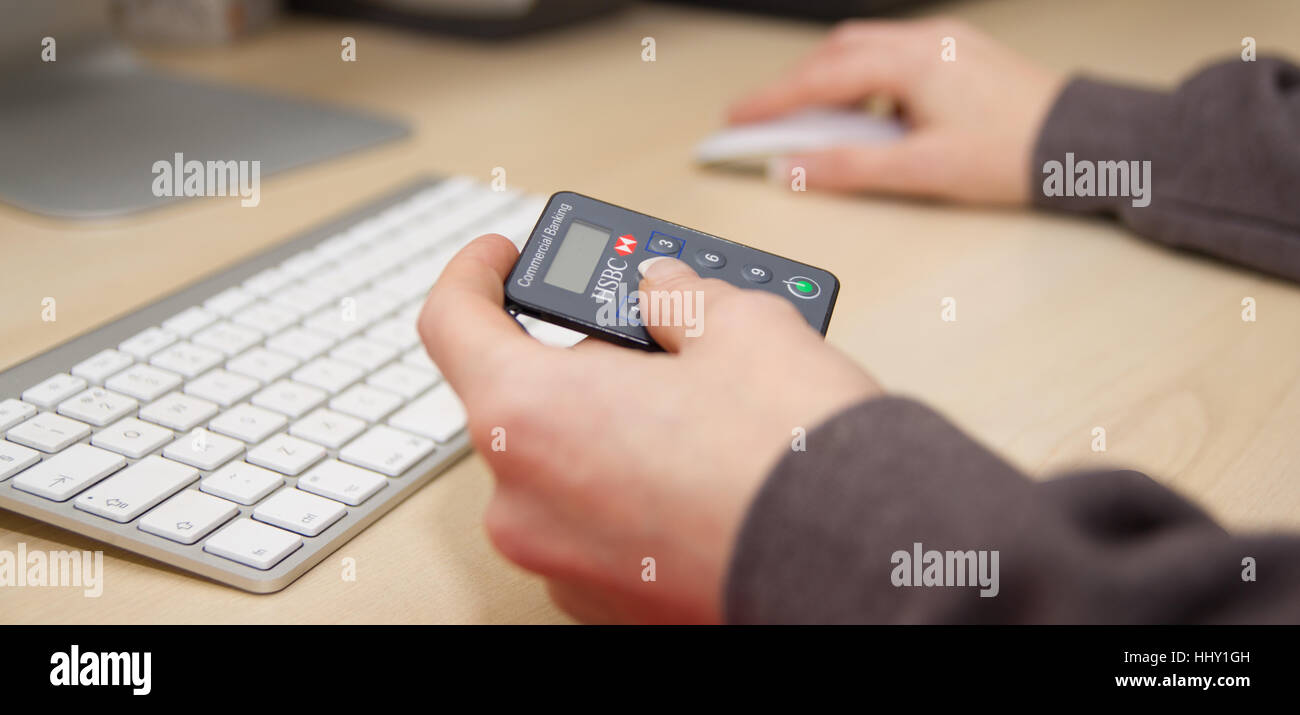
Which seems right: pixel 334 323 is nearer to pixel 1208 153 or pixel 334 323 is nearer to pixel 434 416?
pixel 434 416

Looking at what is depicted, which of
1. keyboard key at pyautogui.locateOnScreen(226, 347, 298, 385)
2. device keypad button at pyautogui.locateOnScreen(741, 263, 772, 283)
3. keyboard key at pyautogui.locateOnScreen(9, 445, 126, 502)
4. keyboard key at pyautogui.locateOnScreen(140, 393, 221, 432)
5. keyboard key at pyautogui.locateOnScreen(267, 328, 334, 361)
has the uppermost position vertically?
device keypad button at pyautogui.locateOnScreen(741, 263, 772, 283)

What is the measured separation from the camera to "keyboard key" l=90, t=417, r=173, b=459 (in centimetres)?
36

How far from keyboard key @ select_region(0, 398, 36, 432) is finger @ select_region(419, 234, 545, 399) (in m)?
0.16

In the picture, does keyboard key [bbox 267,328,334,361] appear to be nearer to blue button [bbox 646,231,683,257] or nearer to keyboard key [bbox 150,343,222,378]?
keyboard key [bbox 150,343,222,378]

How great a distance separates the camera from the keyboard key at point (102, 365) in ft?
1.30

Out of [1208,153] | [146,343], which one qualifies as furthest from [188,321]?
[1208,153]

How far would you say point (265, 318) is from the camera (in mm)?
444

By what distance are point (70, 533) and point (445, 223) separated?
0.78 feet

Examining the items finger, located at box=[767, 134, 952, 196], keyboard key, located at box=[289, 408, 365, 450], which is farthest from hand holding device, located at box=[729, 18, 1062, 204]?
keyboard key, located at box=[289, 408, 365, 450]

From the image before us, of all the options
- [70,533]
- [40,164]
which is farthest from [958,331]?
[40,164]

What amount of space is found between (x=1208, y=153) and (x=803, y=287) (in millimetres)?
335

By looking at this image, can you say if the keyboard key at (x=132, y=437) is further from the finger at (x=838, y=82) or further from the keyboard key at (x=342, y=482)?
the finger at (x=838, y=82)

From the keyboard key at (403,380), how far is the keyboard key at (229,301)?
8 cm
